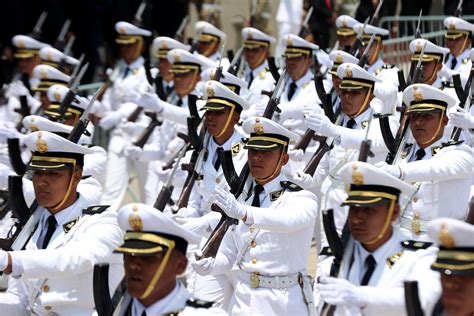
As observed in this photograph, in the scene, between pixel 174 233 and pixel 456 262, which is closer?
pixel 456 262

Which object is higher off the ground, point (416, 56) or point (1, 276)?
point (416, 56)

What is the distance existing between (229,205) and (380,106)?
464 centimetres

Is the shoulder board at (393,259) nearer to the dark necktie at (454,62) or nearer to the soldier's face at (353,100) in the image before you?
the soldier's face at (353,100)

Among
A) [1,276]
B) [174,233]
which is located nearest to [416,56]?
[1,276]

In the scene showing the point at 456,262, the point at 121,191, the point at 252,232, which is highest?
the point at 456,262

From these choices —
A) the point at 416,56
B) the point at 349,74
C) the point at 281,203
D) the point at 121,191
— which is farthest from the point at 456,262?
the point at 121,191

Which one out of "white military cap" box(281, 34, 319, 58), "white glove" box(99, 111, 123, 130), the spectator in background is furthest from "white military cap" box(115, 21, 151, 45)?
the spectator in background

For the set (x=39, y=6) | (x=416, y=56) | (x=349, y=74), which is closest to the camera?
(x=349, y=74)

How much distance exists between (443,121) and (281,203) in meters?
1.99

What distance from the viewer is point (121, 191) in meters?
15.6

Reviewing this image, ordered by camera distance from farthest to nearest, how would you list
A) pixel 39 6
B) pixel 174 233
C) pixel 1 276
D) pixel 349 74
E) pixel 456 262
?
pixel 39 6 < pixel 349 74 < pixel 1 276 < pixel 174 233 < pixel 456 262

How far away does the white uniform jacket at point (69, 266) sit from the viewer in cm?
753

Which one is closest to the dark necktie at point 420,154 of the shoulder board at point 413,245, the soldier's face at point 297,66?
the shoulder board at point 413,245

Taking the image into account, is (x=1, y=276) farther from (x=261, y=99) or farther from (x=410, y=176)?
(x=261, y=99)
